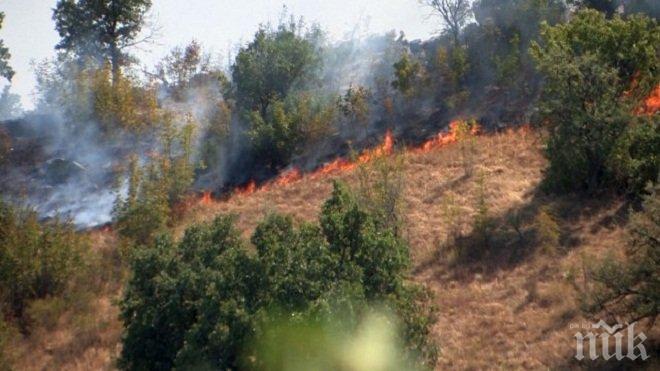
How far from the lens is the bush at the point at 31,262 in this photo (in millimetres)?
16953

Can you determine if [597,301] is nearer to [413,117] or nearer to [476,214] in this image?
[476,214]

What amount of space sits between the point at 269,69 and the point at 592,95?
1265 cm

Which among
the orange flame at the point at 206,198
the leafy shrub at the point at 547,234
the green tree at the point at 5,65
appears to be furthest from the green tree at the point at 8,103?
the leafy shrub at the point at 547,234

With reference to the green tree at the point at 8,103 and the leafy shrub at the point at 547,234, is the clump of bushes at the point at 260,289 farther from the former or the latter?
the green tree at the point at 8,103

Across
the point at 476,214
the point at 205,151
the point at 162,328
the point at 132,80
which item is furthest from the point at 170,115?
the point at 162,328

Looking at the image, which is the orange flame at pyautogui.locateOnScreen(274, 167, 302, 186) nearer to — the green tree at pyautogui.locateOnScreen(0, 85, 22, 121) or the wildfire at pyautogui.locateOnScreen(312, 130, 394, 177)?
the wildfire at pyautogui.locateOnScreen(312, 130, 394, 177)

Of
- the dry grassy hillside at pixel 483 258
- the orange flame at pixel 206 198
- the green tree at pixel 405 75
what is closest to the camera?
the dry grassy hillside at pixel 483 258

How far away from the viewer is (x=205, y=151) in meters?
26.0

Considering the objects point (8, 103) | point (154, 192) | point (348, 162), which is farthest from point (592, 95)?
point (8, 103)

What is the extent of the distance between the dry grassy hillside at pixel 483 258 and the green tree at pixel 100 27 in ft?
34.5

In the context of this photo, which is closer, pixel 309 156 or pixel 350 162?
pixel 350 162

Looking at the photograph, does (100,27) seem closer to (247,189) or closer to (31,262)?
(247,189)

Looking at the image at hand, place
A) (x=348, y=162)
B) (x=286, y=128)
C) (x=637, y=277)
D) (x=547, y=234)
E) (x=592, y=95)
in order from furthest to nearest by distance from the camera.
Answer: (x=286, y=128)
(x=348, y=162)
(x=592, y=95)
(x=547, y=234)
(x=637, y=277)

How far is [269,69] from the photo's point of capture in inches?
1073
